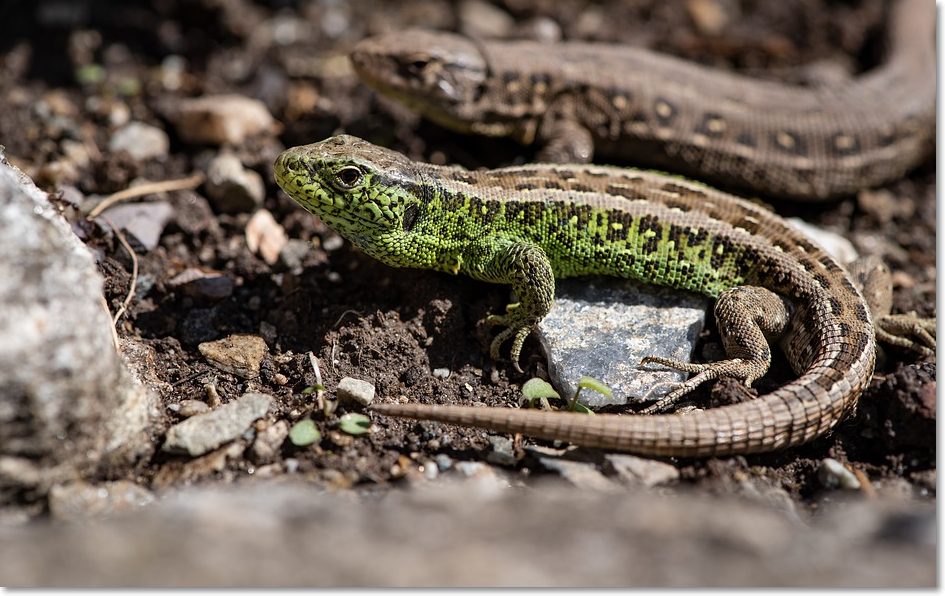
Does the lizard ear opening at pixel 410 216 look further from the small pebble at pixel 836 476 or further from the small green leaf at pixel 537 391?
the small pebble at pixel 836 476

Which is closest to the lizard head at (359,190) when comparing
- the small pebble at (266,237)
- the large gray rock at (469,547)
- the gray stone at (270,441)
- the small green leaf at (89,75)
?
the small pebble at (266,237)

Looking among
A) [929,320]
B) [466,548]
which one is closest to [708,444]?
[466,548]

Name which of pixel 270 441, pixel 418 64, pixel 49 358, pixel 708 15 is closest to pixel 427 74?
pixel 418 64

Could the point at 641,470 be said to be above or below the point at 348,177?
below

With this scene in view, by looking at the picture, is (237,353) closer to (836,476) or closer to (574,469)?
(574,469)

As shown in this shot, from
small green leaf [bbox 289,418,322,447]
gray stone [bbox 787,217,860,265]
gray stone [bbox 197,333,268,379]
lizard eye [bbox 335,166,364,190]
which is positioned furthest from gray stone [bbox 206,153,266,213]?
gray stone [bbox 787,217,860,265]

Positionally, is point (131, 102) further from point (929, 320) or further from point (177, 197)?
point (929, 320)

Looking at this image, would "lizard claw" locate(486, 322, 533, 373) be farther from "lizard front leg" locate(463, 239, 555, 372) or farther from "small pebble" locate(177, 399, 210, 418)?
"small pebble" locate(177, 399, 210, 418)
